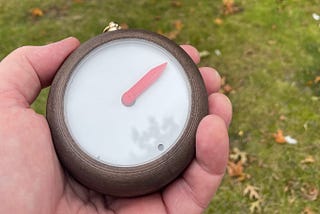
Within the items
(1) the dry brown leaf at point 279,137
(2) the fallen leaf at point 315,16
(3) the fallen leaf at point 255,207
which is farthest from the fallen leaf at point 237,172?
(2) the fallen leaf at point 315,16

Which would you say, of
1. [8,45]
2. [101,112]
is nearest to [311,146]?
[101,112]

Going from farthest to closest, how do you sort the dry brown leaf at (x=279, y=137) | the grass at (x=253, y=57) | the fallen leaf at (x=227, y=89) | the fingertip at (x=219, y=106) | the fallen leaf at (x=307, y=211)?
the fallen leaf at (x=227, y=89) < the dry brown leaf at (x=279, y=137) < the grass at (x=253, y=57) < the fallen leaf at (x=307, y=211) < the fingertip at (x=219, y=106)

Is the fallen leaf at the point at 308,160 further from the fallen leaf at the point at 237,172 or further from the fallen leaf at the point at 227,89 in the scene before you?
the fallen leaf at the point at 227,89

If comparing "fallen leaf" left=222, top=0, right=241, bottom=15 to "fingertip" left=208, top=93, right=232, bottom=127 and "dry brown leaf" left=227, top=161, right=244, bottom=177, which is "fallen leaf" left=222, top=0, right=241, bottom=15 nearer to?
"dry brown leaf" left=227, top=161, right=244, bottom=177

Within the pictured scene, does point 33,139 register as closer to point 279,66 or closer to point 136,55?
point 136,55

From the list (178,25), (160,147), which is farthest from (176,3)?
(160,147)

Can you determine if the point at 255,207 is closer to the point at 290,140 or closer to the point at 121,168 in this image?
the point at 290,140
